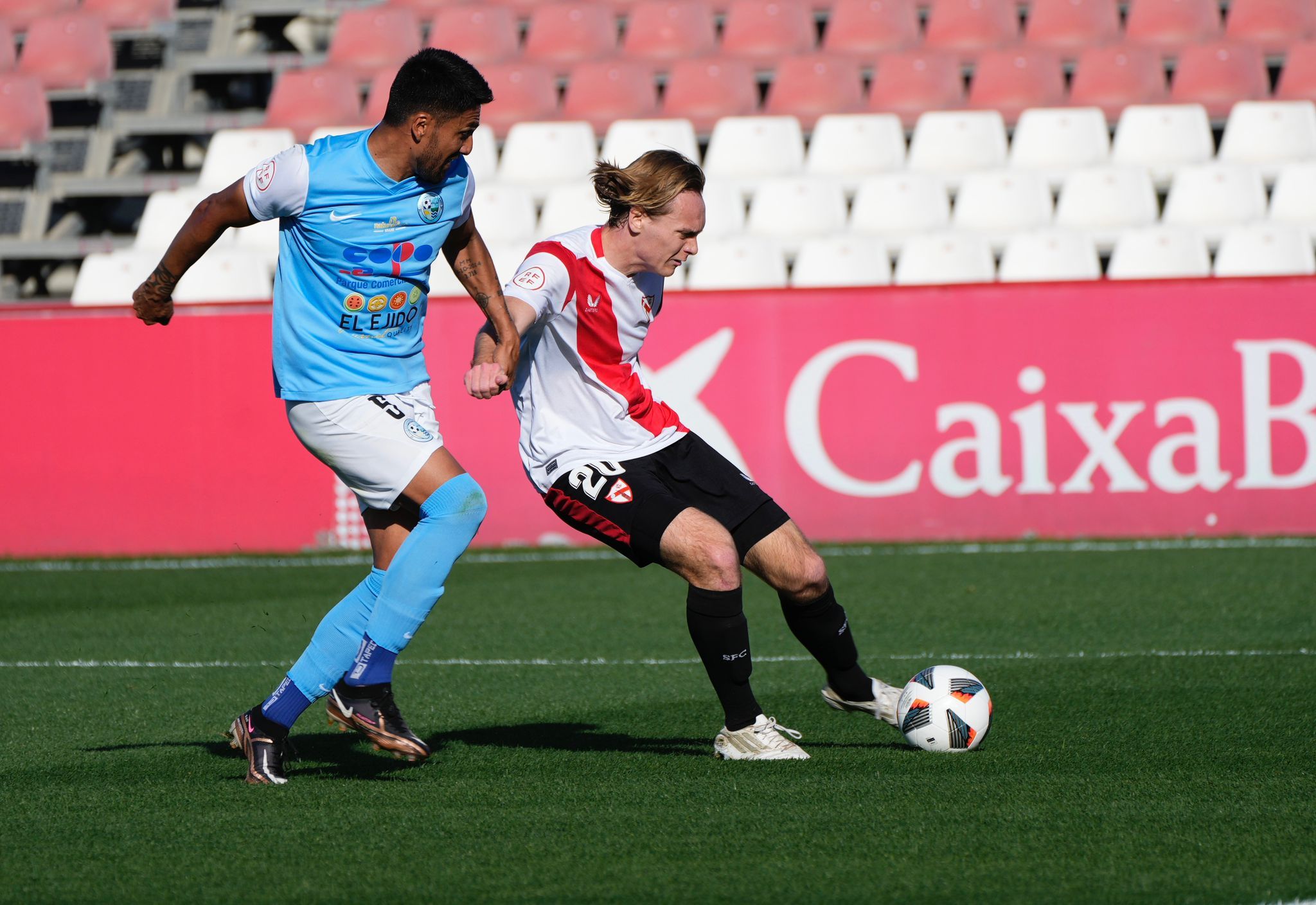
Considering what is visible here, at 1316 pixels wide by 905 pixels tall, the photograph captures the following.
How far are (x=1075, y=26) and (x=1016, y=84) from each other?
1.06 meters

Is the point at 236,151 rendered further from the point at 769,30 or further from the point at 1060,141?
the point at 1060,141

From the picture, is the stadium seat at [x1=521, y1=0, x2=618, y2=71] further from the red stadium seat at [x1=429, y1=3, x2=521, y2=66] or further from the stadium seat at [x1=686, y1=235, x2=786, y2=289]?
the stadium seat at [x1=686, y1=235, x2=786, y2=289]

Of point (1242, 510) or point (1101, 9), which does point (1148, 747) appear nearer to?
point (1242, 510)

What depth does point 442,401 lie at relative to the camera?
10930 millimetres

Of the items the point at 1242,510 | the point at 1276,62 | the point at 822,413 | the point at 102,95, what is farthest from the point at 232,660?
the point at 1276,62

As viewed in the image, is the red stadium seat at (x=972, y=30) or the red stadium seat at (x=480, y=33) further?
the red stadium seat at (x=480, y=33)

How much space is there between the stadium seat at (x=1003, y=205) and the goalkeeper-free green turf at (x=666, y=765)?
181 inches

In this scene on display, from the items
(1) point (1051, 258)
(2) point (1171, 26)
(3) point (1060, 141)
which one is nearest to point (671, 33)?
(3) point (1060, 141)

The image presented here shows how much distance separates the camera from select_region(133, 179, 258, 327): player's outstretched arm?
452 centimetres

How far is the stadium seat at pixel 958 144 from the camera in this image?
13422 mm

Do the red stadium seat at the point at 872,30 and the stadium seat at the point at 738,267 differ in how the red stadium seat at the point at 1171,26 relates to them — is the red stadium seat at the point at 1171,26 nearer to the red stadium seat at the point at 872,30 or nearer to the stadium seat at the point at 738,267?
the red stadium seat at the point at 872,30

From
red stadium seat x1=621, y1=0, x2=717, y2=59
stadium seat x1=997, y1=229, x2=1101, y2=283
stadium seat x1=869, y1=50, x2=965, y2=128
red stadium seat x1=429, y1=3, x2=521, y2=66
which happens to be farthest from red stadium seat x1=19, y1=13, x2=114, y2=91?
stadium seat x1=997, y1=229, x2=1101, y2=283

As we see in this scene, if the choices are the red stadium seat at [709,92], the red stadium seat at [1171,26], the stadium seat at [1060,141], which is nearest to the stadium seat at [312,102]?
the red stadium seat at [709,92]

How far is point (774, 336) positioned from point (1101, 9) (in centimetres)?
617
